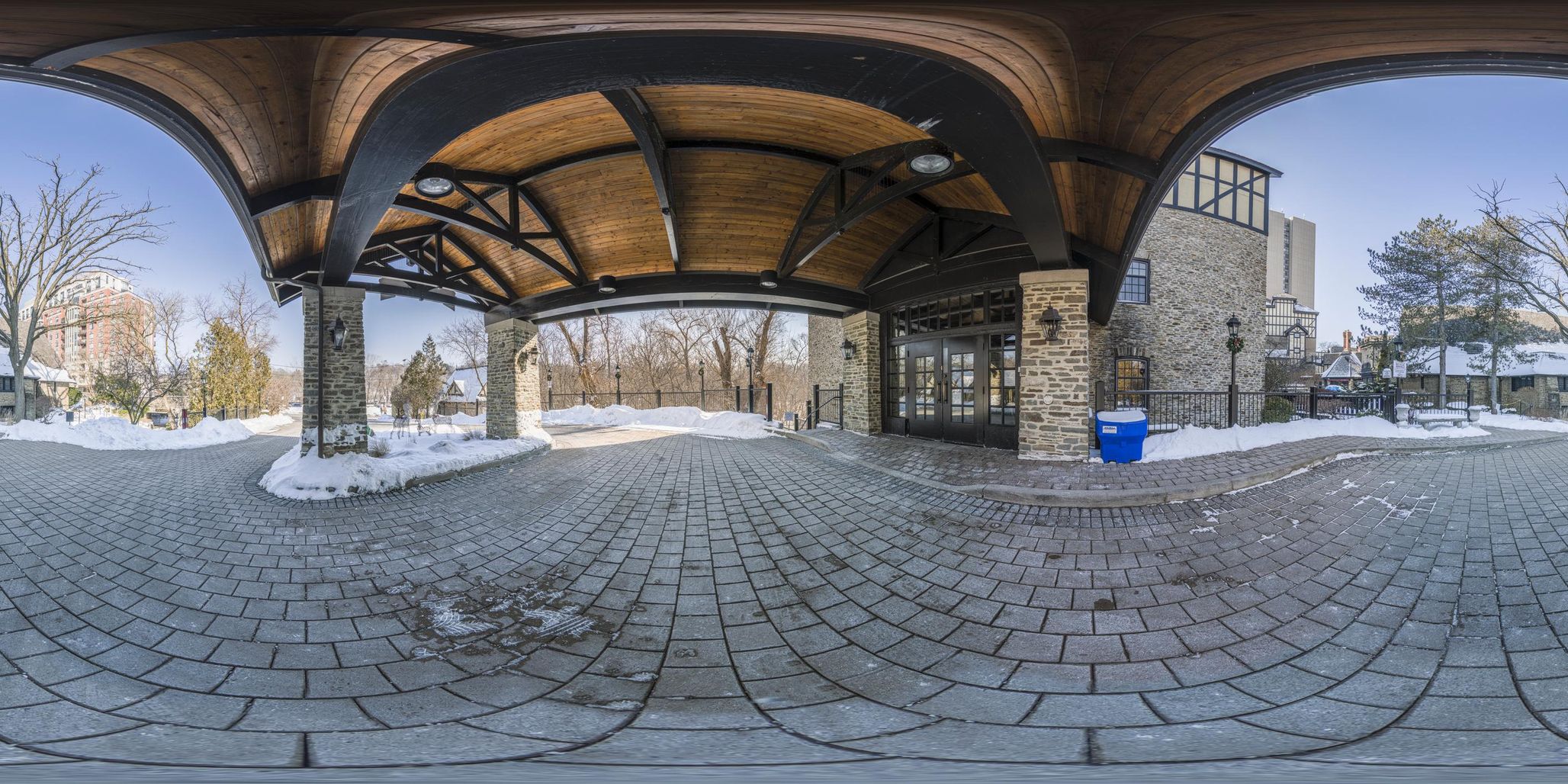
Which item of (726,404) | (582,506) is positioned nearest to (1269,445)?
(582,506)

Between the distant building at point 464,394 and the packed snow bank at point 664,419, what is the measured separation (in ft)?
10.4

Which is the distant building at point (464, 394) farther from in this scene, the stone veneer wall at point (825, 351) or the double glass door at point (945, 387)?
the double glass door at point (945, 387)

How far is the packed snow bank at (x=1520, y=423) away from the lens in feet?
18.4

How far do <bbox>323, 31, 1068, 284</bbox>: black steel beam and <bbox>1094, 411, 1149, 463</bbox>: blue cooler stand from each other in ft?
11.8

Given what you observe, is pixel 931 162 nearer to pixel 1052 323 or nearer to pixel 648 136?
pixel 648 136

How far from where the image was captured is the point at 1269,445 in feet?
18.8

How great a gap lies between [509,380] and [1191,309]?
16.9 meters

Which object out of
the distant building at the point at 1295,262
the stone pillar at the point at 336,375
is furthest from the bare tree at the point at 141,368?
the distant building at the point at 1295,262

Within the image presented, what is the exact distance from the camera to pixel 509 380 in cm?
963

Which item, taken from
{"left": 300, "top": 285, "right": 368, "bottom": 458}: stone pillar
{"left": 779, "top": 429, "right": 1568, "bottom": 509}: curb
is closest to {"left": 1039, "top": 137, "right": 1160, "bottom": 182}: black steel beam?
{"left": 779, "top": 429, "right": 1568, "bottom": 509}: curb

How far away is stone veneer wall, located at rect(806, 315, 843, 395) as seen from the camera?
14562mm

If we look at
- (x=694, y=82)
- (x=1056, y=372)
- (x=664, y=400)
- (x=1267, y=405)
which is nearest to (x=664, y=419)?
(x=664, y=400)

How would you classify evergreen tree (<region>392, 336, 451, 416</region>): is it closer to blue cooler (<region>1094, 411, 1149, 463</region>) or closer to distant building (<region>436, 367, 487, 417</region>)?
distant building (<region>436, 367, 487, 417</region>)

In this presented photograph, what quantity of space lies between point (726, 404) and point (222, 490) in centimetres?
1499
